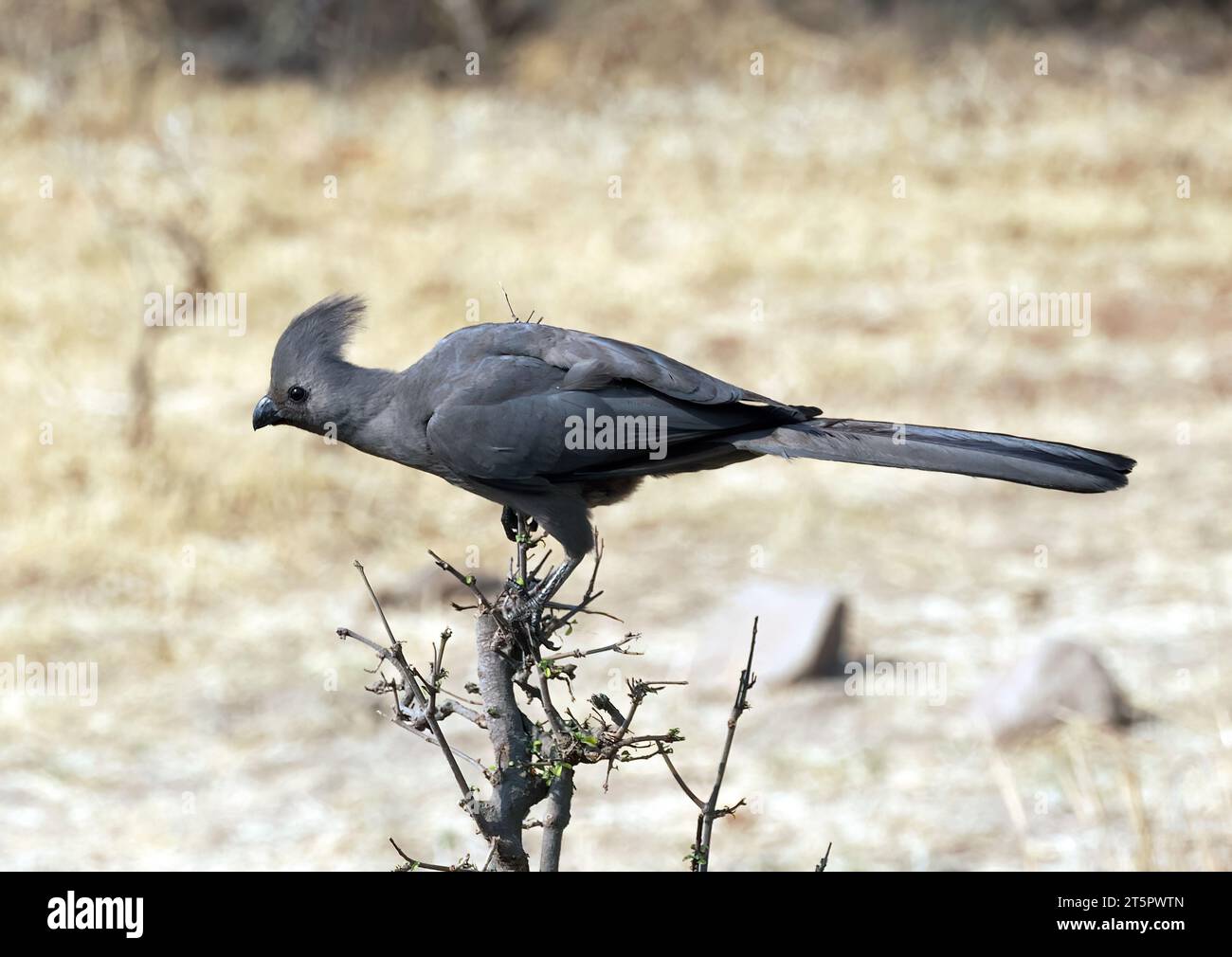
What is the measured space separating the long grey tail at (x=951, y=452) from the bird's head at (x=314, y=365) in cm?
84

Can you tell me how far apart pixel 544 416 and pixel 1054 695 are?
3784mm

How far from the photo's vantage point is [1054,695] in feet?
19.6

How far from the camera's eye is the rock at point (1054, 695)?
5.94 meters

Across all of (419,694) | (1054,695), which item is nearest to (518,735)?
(419,694)

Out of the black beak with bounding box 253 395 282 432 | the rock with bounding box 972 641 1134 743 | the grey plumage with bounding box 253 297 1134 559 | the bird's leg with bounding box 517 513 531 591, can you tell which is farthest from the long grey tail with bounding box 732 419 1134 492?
the rock with bounding box 972 641 1134 743

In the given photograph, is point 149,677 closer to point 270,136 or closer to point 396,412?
point 396,412

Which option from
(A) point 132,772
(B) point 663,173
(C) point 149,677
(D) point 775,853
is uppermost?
(B) point 663,173

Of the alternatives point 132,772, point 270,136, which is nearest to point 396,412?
point 132,772

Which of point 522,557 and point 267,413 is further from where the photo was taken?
point 267,413

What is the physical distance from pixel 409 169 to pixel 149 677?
7.53 metres

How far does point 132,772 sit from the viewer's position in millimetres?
6191

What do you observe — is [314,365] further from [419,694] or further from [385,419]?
[419,694]

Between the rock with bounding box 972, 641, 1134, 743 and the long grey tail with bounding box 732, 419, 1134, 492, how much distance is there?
3.46 metres

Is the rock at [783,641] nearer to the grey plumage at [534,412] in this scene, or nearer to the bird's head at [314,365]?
the grey plumage at [534,412]
